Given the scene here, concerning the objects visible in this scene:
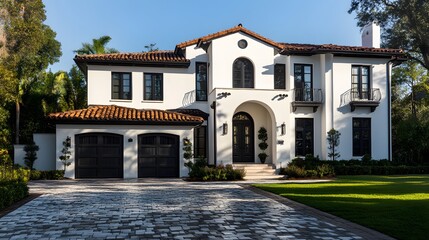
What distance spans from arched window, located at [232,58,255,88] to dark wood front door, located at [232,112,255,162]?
Result: 76.9 inches

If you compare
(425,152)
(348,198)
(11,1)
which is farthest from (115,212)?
(425,152)

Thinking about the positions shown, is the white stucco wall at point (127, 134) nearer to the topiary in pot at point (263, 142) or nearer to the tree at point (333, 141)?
the topiary in pot at point (263, 142)

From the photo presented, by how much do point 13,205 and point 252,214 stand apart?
6948 mm

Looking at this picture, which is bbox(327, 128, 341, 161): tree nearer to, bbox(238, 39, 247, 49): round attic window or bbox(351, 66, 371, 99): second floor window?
bbox(351, 66, 371, 99): second floor window

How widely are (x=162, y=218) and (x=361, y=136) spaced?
18.4m

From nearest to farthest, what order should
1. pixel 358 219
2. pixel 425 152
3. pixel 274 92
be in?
pixel 358 219, pixel 274 92, pixel 425 152

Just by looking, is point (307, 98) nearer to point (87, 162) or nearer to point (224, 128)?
point (224, 128)

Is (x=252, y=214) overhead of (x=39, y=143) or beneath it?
beneath

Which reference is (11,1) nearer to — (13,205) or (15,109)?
(15,109)

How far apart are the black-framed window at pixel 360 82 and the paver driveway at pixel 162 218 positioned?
547 inches

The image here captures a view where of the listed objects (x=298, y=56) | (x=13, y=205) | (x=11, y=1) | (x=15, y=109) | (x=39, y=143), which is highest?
(x=11, y=1)

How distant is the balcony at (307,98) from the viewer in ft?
75.8

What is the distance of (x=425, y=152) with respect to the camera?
25.4m

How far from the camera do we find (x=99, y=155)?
20.2 meters
